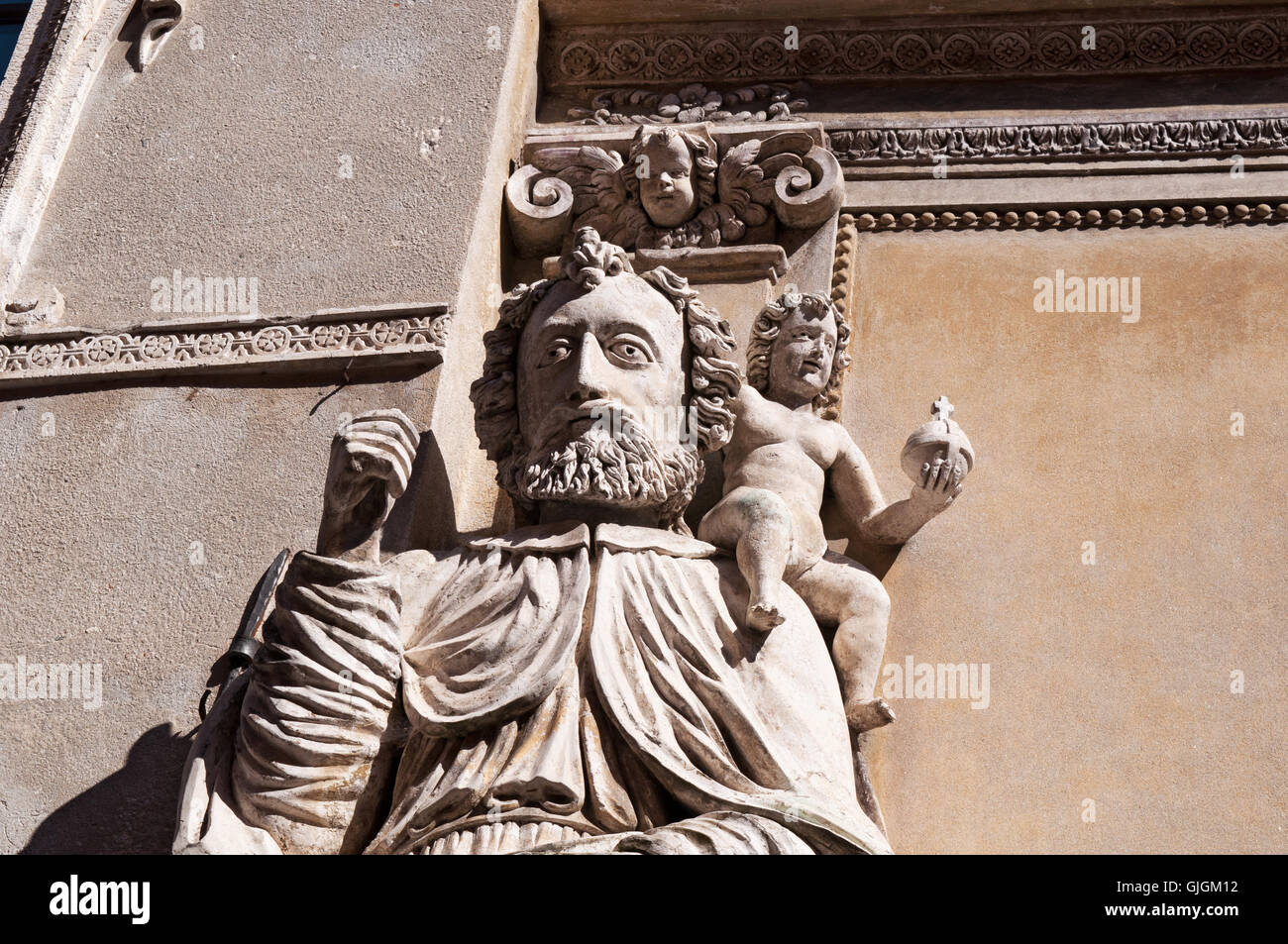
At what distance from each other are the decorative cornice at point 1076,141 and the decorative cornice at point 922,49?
38 centimetres

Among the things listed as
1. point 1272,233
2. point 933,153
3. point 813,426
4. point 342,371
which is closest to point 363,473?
point 342,371

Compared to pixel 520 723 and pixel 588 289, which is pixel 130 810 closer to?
pixel 520 723

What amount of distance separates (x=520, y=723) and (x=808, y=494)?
4.03ft

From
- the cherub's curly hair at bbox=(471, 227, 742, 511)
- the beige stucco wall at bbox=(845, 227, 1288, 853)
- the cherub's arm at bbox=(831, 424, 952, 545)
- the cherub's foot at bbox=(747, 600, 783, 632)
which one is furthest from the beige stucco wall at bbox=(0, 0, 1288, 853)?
the cherub's foot at bbox=(747, 600, 783, 632)

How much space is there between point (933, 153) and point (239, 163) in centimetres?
223

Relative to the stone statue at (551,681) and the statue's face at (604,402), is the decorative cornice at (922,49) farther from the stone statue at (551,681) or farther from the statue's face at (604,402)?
the stone statue at (551,681)

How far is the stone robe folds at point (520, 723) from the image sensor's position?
15.3 ft

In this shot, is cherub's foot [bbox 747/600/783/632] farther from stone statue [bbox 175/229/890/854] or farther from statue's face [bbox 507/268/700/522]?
statue's face [bbox 507/268/700/522]

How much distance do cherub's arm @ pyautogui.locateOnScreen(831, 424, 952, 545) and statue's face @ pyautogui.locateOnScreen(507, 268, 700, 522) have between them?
0.53 m

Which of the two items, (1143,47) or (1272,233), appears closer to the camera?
(1272,233)
